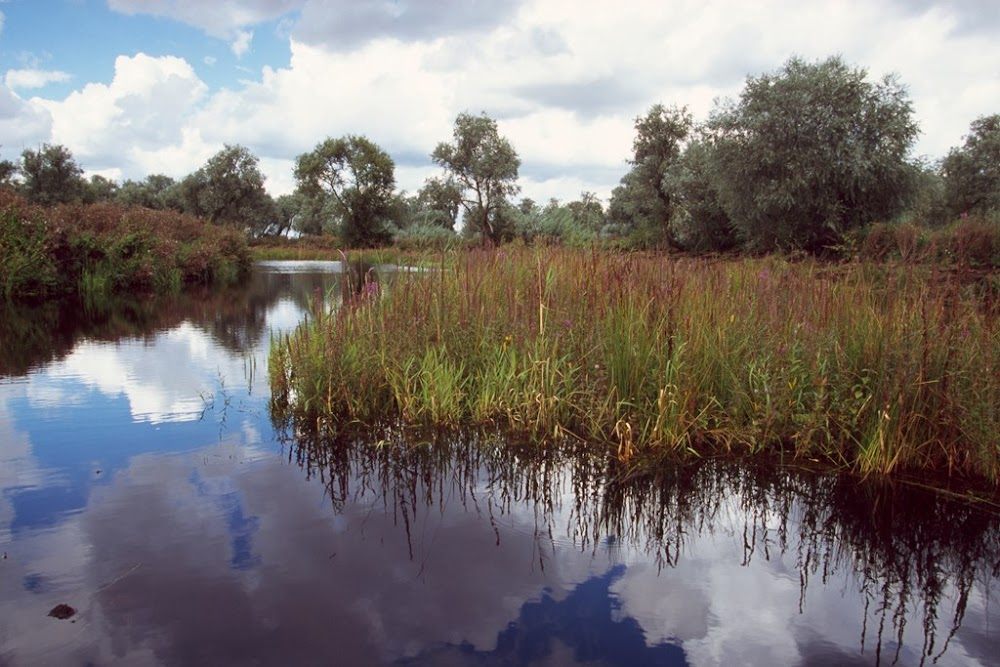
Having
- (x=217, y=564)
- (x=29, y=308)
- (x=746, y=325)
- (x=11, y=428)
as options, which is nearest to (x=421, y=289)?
(x=746, y=325)

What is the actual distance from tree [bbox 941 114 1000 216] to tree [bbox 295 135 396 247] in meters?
56.2

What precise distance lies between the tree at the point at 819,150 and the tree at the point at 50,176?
66630mm

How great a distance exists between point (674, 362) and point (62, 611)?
16.3 ft

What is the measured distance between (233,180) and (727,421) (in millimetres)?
86671

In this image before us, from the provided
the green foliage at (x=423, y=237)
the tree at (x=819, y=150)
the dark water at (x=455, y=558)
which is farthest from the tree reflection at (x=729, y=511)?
the tree at (x=819, y=150)

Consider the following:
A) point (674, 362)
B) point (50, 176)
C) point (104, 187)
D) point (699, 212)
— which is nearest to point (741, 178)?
point (699, 212)

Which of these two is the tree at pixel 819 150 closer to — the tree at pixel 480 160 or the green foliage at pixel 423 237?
the green foliage at pixel 423 237

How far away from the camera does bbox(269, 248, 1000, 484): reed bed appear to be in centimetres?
532

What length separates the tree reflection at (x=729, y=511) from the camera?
3936 millimetres

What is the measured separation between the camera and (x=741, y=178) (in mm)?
31406

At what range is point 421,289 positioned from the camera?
759 cm

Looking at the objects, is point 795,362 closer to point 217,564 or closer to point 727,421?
point 727,421

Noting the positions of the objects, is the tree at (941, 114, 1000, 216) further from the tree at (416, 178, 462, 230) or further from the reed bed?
the reed bed

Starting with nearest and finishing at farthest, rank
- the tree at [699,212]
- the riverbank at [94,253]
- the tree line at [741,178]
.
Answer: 1. the riverbank at [94,253]
2. the tree line at [741,178]
3. the tree at [699,212]
